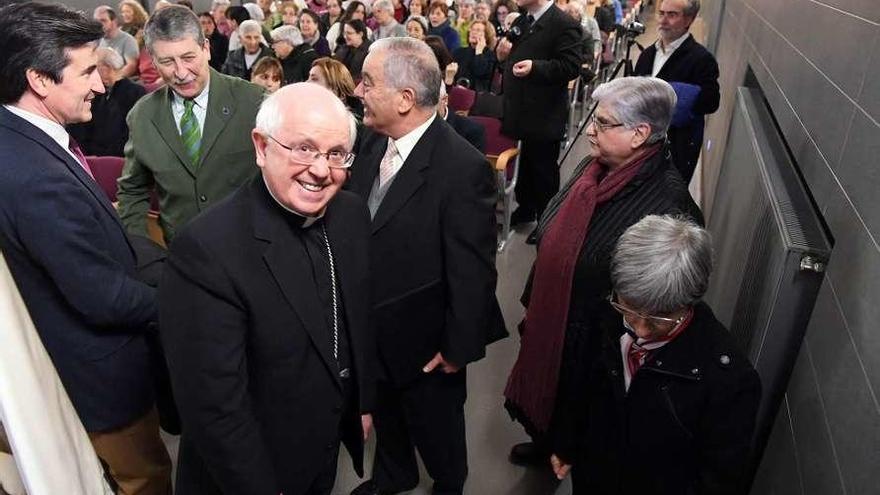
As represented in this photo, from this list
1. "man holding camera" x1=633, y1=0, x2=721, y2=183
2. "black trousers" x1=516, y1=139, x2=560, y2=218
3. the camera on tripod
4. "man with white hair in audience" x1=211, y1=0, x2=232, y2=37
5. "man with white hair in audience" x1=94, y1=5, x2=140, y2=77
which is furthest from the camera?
"man with white hair in audience" x1=211, y1=0, x2=232, y2=37

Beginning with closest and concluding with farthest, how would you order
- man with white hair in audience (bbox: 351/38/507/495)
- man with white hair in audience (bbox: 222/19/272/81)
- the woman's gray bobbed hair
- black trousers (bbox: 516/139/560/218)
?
the woman's gray bobbed hair
man with white hair in audience (bbox: 351/38/507/495)
black trousers (bbox: 516/139/560/218)
man with white hair in audience (bbox: 222/19/272/81)

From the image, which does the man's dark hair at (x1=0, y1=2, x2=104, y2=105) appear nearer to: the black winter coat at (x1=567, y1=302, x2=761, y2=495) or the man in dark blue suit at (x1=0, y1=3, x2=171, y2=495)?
the man in dark blue suit at (x1=0, y1=3, x2=171, y2=495)

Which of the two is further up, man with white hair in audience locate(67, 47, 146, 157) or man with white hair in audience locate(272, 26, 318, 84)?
man with white hair in audience locate(272, 26, 318, 84)

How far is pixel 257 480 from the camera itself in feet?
4.19

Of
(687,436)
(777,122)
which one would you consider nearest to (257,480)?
(687,436)

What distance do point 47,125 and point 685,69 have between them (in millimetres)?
3082

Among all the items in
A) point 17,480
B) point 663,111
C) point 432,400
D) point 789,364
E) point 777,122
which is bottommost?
point 432,400

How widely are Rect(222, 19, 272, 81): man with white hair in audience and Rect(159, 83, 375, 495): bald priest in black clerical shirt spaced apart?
4.64 metres

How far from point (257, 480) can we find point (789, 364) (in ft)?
4.55

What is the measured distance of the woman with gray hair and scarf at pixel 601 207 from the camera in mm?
1822

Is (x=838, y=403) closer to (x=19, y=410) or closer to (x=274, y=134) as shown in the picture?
(x=274, y=134)

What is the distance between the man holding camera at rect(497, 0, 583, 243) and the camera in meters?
3.67

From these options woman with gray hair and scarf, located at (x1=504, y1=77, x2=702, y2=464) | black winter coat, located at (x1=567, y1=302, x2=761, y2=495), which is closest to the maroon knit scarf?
woman with gray hair and scarf, located at (x1=504, y1=77, x2=702, y2=464)

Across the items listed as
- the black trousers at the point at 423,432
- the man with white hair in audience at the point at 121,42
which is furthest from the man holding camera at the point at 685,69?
the man with white hair in audience at the point at 121,42
